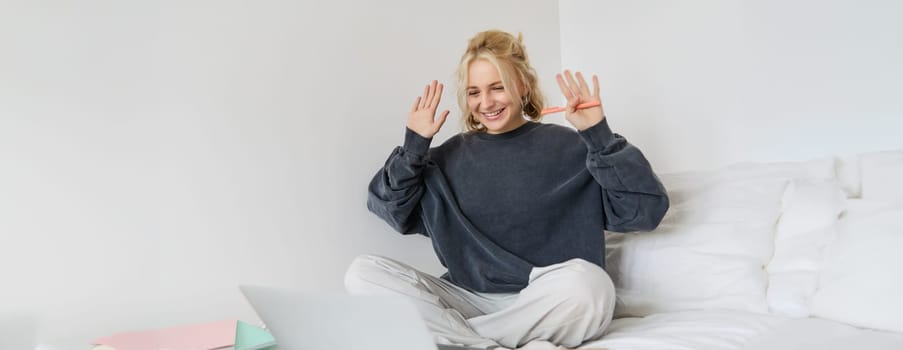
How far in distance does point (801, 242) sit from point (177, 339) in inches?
46.8

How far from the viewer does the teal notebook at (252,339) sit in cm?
108

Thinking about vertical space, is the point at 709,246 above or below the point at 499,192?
below

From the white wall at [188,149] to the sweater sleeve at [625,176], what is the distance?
0.60m

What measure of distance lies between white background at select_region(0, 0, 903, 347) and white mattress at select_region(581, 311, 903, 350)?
49 cm

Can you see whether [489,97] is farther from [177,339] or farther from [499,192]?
[177,339]

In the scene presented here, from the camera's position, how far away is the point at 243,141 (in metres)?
1.53

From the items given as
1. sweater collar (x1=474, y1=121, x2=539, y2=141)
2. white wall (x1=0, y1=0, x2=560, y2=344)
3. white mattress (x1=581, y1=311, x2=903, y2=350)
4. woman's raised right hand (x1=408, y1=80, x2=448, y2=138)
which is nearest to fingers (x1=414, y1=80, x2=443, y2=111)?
woman's raised right hand (x1=408, y1=80, x2=448, y2=138)

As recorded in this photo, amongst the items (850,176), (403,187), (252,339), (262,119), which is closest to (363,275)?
(403,187)

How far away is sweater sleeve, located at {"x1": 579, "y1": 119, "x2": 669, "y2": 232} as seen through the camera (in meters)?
1.35

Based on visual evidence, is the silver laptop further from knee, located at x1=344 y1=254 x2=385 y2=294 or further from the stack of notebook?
knee, located at x1=344 y1=254 x2=385 y2=294

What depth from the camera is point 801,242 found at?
4.47 feet

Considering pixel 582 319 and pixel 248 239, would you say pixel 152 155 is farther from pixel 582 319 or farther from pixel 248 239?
pixel 582 319

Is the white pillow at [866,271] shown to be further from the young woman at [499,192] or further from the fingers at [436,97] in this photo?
the fingers at [436,97]

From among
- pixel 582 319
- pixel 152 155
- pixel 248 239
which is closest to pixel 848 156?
pixel 582 319
